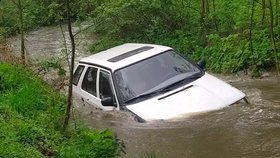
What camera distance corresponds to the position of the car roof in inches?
336

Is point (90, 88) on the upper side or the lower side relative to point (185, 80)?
lower

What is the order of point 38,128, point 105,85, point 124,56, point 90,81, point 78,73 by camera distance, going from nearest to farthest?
1. point 38,128
2. point 105,85
3. point 124,56
4. point 90,81
5. point 78,73

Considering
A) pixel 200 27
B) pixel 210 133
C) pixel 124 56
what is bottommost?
pixel 210 133

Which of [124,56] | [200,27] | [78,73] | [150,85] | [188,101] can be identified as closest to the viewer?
[188,101]

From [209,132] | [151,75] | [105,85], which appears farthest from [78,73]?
[209,132]

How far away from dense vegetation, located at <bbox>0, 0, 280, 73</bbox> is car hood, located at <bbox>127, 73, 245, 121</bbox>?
3.60m

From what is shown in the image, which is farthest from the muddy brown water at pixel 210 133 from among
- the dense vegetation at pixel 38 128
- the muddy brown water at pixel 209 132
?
the dense vegetation at pixel 38 128

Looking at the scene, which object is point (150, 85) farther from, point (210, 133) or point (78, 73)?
point (78, 73)

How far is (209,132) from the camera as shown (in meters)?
7.28

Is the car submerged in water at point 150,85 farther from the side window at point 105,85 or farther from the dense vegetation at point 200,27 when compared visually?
the dense vegetation at point 200,27

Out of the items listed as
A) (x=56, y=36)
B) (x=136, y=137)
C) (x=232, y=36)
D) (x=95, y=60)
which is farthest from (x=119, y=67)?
(x=56, y=36)

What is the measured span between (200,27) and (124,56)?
574 cm

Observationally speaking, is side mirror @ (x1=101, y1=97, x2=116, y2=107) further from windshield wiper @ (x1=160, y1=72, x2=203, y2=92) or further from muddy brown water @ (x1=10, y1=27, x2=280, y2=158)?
windshield wiper @ (x1=160, y1=72, x2=203, y2=92)

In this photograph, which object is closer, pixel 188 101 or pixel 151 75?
pixel 188 101
